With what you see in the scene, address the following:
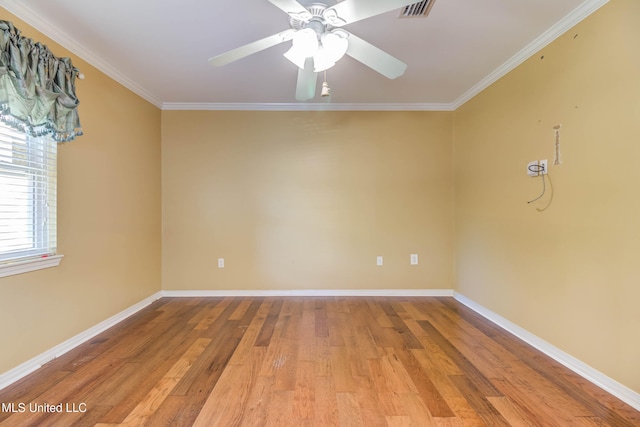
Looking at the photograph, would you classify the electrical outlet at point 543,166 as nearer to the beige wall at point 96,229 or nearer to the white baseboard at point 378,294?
the white baseboard at point 378,294

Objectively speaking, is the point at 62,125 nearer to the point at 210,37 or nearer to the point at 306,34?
the point at 210,37

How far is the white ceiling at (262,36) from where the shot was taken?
1.79 metres

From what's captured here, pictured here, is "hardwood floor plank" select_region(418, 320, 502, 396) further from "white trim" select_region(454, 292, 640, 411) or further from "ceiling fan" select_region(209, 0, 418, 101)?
"ceiling fan" select_region(209, 0, 418, 101)

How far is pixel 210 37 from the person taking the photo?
81.8 inches

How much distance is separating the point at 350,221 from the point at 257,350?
71.7 inches

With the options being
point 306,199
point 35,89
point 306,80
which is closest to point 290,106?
point 306,199

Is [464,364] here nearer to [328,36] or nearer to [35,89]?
[328,36]

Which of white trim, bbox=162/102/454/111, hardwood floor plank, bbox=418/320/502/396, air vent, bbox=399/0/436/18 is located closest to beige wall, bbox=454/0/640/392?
hardwood floor plank, bbox=418/320/502/396

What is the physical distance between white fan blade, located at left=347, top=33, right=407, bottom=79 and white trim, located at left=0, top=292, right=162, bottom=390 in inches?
110

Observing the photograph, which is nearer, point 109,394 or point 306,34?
point 306,34

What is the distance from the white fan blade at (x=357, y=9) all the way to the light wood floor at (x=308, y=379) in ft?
6.53

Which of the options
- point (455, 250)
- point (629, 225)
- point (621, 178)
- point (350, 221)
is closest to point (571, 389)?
point (629, 225)

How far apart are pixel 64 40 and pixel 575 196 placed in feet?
12.2

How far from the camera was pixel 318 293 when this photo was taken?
3441mm
